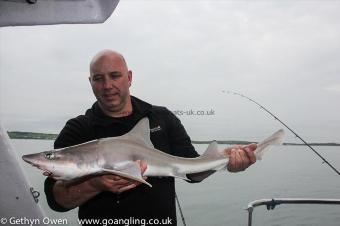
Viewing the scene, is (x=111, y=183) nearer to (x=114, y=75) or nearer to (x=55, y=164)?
(x=55, y=164)

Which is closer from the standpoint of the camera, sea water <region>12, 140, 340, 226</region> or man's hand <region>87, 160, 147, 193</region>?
man's hand <region>87, 160, 147, 193</region>

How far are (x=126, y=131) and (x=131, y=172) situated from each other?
0.55 m

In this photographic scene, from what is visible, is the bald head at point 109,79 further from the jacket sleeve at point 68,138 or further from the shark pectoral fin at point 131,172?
the shark pectoral fin at point 131,172

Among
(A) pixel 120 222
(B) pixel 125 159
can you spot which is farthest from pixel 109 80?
(A) pixel 120 222

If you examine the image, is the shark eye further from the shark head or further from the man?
the man

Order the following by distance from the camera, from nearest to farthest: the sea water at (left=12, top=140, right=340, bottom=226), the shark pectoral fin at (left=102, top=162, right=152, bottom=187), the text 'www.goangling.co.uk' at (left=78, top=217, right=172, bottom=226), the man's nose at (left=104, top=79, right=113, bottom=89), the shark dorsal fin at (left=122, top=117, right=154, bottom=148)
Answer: the shark pectoral fin at (left=102, top=162, right=152, bottom=187)
the shark dorsal fin at (left=122, top=117, right=154, bottom=148)
the text 'www.goangling.co.uk' at (left=78, top=217, right=172, bottom=226)
the man's nose at (left=104, top=79, right=113, bottom=89)
the sea water at (left=12, top=140, right=340, bottom=226)

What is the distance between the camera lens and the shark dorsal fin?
244 centimetres

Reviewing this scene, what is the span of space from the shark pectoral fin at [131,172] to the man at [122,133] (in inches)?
13.4

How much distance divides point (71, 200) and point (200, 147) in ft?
5.43

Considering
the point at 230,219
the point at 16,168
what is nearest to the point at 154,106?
the point at 16,168

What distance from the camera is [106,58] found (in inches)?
107

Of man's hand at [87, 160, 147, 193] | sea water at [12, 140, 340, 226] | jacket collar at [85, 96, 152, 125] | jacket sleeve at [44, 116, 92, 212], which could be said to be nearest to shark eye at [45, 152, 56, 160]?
man's hand at [87, 160, 147, 193]

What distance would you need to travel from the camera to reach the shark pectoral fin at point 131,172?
7.07 ft

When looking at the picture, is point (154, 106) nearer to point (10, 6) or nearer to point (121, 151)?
point (121, 151)
